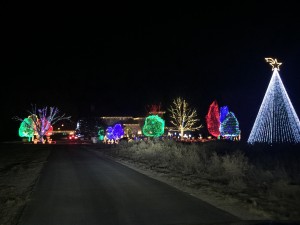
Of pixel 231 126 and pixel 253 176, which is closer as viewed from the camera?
pixel 253 176

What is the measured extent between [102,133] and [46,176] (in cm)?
7027

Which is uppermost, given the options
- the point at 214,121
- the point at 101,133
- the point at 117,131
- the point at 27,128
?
the point at 214,121

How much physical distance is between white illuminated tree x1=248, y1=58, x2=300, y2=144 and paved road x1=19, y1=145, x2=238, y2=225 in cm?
1871

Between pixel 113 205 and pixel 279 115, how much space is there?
79.8ft

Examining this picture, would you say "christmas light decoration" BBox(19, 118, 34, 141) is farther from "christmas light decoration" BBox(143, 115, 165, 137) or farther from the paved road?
the paved road

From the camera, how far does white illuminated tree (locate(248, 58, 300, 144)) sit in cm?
3284

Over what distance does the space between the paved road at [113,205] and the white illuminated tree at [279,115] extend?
1871 centimetres

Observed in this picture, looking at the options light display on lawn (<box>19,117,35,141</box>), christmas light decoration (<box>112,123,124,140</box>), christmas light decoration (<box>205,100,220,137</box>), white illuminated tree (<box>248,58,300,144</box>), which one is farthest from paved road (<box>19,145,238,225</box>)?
light display on lawn (<box>19,117,35,141</box>)

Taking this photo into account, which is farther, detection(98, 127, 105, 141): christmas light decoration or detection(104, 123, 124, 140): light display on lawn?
detection(98, 127, 105, 141): christmas light decoration

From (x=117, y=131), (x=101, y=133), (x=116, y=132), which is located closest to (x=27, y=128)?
(x=101, y=133)

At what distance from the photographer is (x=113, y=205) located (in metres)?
11.5

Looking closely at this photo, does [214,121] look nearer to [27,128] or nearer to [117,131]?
[117,131]

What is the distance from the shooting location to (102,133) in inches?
3519

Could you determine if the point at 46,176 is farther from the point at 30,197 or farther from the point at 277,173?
the point at 277,173
